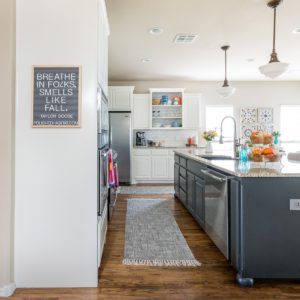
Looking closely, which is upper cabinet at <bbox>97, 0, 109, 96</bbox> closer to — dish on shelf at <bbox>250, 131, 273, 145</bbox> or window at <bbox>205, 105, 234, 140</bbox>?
dish on shelf at <bbox>250, 131, 273, 145</bbox>

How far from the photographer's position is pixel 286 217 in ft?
6.48

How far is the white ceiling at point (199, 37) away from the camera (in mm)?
3172

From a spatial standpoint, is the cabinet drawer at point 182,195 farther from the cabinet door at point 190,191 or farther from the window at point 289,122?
the window at point 289,122

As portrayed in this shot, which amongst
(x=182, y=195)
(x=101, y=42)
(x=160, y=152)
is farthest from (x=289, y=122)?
(x=101, y=42)

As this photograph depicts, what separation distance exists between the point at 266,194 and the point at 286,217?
0.23 meters

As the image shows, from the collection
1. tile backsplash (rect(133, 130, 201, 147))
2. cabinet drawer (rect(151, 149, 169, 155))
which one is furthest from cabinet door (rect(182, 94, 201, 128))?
cabinet drawer (rect(151, 149, 169, 155))

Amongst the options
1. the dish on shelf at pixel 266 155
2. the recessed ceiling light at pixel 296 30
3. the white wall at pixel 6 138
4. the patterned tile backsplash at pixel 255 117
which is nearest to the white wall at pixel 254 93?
the patterned tile backsplash at pixel 255 117

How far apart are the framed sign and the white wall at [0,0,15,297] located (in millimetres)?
172

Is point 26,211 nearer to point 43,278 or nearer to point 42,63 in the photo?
point 43,278

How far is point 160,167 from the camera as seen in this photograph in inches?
254

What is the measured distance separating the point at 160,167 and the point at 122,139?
1.16 meters

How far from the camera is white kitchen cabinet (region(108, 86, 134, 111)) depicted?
6438 millimetres

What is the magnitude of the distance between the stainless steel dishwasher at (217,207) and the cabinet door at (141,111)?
413 cm

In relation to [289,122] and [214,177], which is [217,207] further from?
[289,122]
